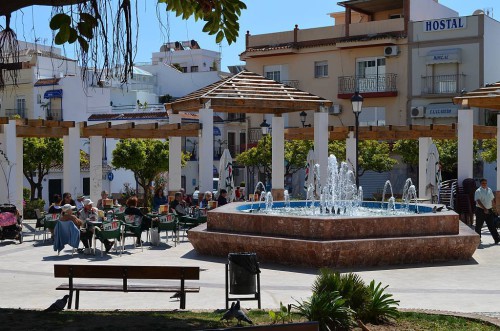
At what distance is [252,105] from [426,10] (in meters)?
25.1

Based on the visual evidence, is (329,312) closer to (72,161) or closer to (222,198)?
(222,198)

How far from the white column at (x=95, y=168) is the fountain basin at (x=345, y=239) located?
34.7 ft

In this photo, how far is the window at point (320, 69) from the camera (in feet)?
155

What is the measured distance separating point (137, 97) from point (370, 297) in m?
50.1

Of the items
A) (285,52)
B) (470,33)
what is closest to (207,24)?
(470,33)

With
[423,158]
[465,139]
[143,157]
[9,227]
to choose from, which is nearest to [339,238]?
[9,227]

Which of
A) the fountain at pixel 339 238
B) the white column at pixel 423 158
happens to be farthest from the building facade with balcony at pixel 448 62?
the fountain at pixel 339 238

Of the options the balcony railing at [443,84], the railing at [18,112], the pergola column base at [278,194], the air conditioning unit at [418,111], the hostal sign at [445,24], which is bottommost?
the pergola column base at [278,194]

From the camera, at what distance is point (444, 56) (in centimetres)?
4250

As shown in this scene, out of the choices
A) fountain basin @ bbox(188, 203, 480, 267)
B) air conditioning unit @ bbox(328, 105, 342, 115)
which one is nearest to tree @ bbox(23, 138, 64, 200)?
air conditioning unit @ bbox(328, 105, 342, 115)

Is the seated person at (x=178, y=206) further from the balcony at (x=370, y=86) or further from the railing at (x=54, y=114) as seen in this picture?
the railing at (x=54, y=114)

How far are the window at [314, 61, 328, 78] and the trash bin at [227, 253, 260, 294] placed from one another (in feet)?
123

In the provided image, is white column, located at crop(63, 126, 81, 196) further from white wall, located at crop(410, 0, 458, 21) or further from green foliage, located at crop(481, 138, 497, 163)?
white wall, located at crop(410, 0, 458, 21)

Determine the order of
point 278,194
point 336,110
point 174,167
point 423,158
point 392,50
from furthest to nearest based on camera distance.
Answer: point 336,110 < point 392,50 < point 423,158 < point 174,167 < point 278,194
